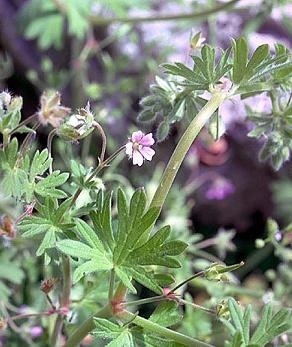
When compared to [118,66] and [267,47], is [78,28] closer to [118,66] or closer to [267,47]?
[118,66]

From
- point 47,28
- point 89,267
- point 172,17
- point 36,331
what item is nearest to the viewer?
point 89,267

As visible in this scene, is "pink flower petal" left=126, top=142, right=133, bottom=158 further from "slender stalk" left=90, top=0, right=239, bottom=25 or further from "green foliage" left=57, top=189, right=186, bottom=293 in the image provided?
"slender stalk" left=90, top=0, right=239, bottom=25

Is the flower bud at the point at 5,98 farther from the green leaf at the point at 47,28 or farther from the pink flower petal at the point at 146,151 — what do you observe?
the green leaf at the point at 47,28

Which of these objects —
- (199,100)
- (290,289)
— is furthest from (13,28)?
(199,100)

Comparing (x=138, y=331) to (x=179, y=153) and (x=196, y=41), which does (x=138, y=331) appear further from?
(x=196, y=41)

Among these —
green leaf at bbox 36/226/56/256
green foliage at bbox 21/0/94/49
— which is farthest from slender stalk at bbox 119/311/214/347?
green foliage at bbox 21/0/94/49

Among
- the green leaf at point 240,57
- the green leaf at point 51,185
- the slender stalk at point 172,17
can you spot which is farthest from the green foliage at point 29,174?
the slender stalk at point 172,17

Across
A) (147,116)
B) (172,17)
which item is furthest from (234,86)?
(172,17)
